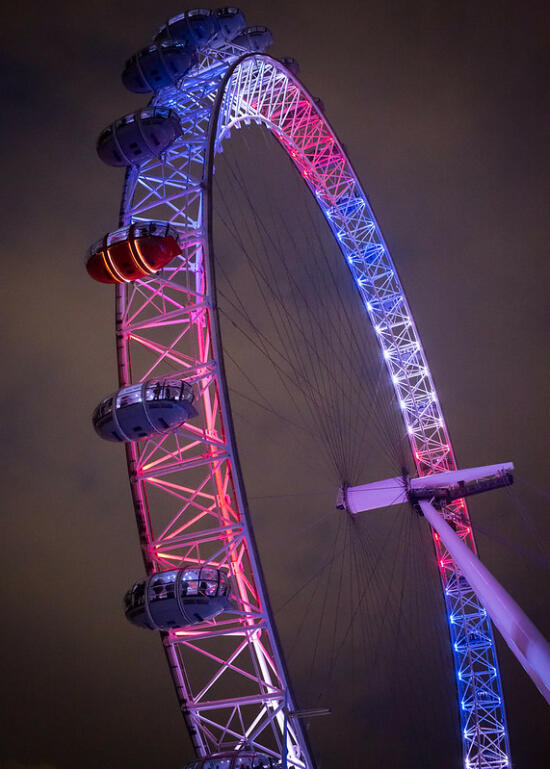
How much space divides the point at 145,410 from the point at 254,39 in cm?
1174

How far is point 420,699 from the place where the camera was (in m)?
28.1

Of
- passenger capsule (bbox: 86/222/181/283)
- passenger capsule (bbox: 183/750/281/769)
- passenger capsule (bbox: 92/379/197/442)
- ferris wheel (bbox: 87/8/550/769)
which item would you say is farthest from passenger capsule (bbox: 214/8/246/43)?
passenger capsule (bbox: 183/750/281/769)

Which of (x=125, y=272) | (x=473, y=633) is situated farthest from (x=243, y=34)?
Answer: (x=473, y=633)

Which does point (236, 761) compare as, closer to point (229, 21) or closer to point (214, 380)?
point (214, 380)

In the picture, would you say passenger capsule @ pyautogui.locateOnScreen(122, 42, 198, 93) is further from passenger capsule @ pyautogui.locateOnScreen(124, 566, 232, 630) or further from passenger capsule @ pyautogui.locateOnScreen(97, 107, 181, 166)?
passenger capsule @ pyautogui.locateOnScreen(124, 566, 232, 630)

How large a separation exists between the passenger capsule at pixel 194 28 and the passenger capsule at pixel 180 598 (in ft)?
42.0

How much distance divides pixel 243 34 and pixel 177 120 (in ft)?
17.4

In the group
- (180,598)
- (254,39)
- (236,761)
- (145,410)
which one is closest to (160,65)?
(254,39)

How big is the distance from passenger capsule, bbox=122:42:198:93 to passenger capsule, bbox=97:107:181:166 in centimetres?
172

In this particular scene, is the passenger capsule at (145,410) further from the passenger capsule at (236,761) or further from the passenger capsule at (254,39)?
the passenger capsule at (254,39)

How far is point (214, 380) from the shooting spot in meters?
14.8

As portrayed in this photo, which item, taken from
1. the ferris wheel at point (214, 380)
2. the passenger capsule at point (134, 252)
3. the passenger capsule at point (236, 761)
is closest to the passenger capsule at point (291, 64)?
the ferris wheel at point (214, 380)

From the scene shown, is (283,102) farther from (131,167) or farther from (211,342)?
(211,342)

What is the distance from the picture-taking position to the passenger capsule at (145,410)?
42.3ft
